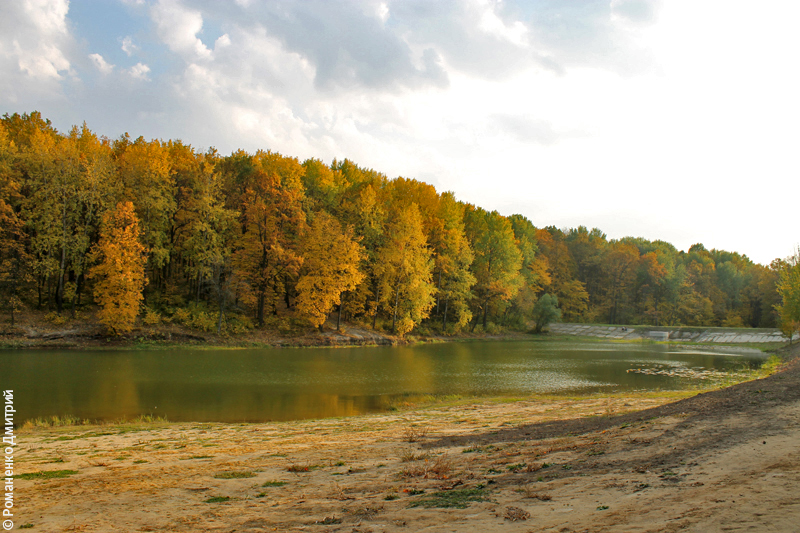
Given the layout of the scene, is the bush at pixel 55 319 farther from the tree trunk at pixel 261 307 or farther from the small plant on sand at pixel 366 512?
the small plant on sand at pixel 366 512

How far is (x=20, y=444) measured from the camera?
Result: 10.4 meters

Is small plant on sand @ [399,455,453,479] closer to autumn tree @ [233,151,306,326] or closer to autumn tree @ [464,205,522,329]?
autumn tree @ [233,151,306,326]

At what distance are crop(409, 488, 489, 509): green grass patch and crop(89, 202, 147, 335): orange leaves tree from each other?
3440 cm

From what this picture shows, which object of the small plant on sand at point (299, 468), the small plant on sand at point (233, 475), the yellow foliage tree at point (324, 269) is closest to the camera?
the small plant on sand at point (233, 475)

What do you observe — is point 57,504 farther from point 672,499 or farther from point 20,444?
point 672,499

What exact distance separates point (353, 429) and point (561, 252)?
75.0 metres

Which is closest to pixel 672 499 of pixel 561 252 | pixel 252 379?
pixel 252 379

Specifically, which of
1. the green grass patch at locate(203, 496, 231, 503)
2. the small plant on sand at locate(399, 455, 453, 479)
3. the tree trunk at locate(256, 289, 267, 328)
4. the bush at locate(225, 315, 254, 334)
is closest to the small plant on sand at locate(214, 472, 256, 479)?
the green grass patch at locate(203, 496, 231, 503)

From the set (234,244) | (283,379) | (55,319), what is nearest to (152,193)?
(234,244)

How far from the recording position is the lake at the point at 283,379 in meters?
16.0

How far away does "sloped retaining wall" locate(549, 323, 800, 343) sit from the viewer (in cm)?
5824

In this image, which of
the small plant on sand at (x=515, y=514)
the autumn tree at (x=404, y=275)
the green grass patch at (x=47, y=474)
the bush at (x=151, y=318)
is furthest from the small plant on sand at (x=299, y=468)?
the autumn tree at (x=404, y=275)

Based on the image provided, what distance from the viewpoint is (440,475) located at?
24.2 feet

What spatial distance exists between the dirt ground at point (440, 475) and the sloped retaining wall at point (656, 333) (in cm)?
5570
